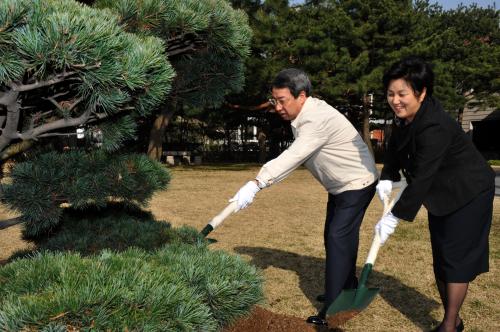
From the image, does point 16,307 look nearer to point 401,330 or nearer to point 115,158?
point 115,158

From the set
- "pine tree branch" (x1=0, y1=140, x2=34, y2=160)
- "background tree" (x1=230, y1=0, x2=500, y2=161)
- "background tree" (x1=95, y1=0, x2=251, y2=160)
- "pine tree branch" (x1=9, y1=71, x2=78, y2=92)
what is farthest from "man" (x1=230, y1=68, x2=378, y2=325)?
"background tree" (x1=230, y1=0, x2=500, y2=161)

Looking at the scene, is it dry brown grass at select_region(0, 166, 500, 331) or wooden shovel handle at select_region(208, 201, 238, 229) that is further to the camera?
dry brown grass at select_region(0, 166, 500, 331)

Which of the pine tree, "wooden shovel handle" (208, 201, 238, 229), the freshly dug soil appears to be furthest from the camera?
the freshly dug soil

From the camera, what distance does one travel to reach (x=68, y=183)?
2664mm

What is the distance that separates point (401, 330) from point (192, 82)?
210cm

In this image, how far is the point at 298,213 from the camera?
26.1ft

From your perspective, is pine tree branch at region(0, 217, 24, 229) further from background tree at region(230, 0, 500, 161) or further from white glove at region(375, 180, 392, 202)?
background tree at region(230, 0, 500, 161)

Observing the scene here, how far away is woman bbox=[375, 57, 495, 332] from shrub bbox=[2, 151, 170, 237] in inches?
57.1

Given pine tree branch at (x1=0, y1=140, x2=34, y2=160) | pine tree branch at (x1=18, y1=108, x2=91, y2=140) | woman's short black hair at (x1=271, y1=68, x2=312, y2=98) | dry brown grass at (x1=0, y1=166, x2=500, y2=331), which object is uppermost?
woman's short black hair at (x1=271, y1=68, x2=312, y2=98)

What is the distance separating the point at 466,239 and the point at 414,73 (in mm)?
895

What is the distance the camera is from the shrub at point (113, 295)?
146 cm

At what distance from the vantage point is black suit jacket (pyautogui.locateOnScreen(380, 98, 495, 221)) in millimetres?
2293

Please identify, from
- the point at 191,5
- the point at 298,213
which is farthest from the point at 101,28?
the point at 298,213

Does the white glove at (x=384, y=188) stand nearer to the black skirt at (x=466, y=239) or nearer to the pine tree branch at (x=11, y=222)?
the black skirt at (x=466, y=239)
